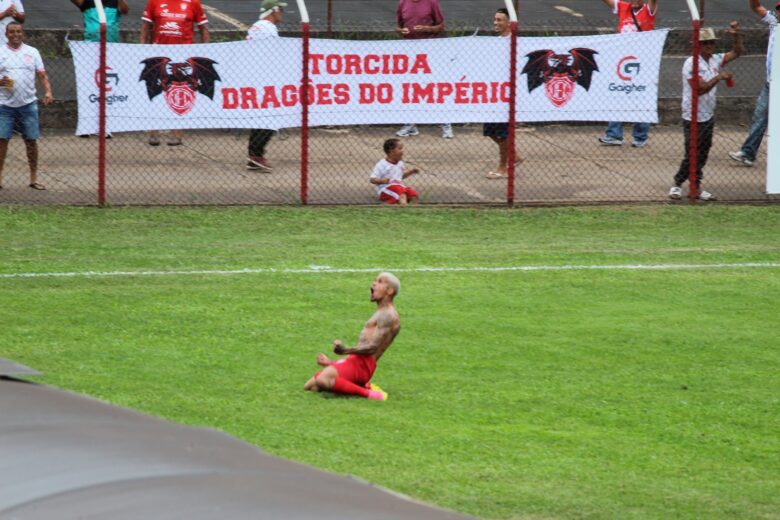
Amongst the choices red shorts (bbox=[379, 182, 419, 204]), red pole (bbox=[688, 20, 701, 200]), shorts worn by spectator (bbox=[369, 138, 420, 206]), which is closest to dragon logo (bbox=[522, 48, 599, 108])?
red pole (bbox=[688, 20, 701, 200])

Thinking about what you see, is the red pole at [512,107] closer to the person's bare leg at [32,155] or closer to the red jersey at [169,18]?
the red jersey at [169,18]

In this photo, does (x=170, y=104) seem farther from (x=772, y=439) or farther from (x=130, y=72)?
(x=772, y=439)

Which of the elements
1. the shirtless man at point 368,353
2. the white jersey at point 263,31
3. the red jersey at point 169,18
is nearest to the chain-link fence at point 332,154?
the white jersey at point 263,31

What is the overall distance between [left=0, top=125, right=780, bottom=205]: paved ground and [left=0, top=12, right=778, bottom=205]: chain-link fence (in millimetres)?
26

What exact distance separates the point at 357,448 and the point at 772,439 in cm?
269

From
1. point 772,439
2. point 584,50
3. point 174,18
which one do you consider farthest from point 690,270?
point 174,18

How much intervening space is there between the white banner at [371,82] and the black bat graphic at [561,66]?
0.04 feet

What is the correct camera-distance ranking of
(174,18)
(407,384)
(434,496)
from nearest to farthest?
(434,496)
(407,384)
(174,18)

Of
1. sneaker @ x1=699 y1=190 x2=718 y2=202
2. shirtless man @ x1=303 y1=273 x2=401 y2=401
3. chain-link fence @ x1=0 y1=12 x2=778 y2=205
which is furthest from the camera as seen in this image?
sneaker @ x1=699 y1=190 x2=718 y2=202

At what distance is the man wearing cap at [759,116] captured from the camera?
18.4m

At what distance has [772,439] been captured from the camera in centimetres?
909

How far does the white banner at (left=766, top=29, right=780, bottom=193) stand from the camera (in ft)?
57.7

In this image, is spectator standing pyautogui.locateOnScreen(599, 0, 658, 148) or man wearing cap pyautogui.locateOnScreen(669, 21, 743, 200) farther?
spectator standing pyautogui.locateOnScreen(599, 0, 658, 148)

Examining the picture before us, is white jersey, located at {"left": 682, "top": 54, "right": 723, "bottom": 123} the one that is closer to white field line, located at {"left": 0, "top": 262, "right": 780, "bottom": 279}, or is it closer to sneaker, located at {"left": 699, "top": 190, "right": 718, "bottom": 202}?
sneaker, located at {"left": 699, "top": 190, "right": 718, "bottom": 202}
